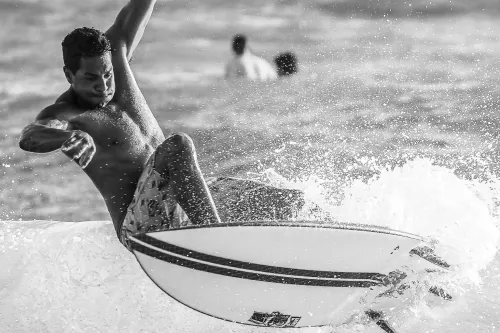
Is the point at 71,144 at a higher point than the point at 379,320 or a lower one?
higher

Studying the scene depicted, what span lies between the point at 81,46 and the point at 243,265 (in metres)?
1.34

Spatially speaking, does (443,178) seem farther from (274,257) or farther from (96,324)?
(96,324)

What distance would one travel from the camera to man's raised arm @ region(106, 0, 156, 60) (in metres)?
3.86

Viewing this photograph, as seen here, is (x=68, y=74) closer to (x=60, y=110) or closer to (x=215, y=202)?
(x=60, y=110)

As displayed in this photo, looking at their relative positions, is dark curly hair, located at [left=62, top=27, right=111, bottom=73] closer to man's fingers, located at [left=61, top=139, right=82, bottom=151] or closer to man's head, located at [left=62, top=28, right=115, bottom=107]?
man's head, located at [left=62, top=28, right=115, bottom=107]

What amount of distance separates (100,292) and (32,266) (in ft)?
2.66

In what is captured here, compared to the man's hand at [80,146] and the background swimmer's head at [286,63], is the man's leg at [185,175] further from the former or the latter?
the background swimmer's head at [286,63]

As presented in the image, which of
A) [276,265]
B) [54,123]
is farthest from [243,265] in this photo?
[54,123]

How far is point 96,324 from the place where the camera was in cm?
408

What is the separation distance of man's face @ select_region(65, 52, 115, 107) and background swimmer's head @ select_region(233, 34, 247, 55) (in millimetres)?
4815

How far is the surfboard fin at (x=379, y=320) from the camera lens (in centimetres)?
376

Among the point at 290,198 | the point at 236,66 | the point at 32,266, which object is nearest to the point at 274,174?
the point at 290,198

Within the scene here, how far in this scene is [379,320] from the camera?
3.79 m

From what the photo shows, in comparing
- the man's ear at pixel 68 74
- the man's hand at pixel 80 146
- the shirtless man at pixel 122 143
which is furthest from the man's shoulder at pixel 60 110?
the man's hand at pixel 80 146
